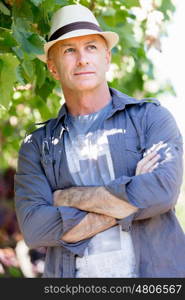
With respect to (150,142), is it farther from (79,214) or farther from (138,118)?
(79,214)

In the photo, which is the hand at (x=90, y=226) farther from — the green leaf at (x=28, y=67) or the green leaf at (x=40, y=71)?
the green leaf at (x=40, y=71)

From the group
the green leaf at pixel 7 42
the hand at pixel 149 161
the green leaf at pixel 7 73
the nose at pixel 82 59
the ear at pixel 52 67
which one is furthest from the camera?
the ear at pixel 52 67

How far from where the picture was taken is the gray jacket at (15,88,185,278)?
353cm

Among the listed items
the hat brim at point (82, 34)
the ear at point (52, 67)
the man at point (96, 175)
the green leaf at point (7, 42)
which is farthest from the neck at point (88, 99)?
the green leaf at point (7, 42)

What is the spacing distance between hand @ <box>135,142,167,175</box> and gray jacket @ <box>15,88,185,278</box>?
0.03 metres

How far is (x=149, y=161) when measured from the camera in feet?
11.9

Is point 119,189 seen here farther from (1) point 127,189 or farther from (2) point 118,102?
(2) point 118,102

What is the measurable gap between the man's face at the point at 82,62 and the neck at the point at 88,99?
0.04 metres

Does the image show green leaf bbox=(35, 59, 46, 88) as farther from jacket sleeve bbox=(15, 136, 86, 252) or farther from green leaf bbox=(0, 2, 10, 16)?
green leaf bbox=(0, 2, 10, 16)

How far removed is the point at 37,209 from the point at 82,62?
2.55 ft

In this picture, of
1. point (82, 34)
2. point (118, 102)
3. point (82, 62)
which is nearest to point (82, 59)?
point (82, 62)

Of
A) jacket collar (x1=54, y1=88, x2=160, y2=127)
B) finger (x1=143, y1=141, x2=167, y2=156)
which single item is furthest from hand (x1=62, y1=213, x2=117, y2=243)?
jacket collar (x1=54, y1=88, x2=160, y2=127)

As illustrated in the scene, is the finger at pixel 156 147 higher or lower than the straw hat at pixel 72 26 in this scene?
lower

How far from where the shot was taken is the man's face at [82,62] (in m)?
3.79
